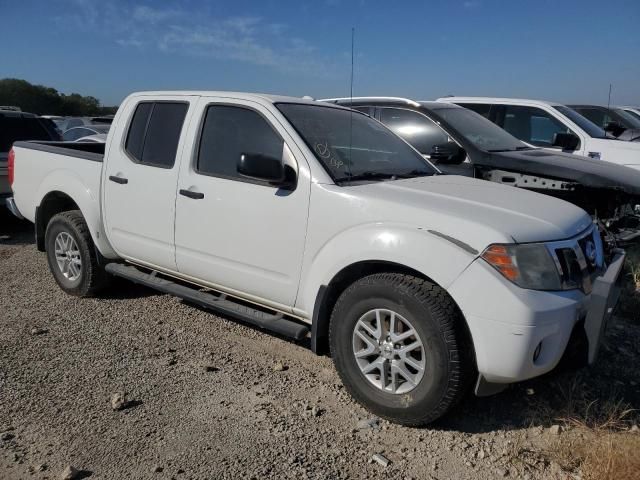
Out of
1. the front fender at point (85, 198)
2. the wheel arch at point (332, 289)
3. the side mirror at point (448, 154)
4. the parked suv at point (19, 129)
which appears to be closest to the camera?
the wheel arch at point (332, 289)

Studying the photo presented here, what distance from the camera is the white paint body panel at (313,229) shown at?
2.85m

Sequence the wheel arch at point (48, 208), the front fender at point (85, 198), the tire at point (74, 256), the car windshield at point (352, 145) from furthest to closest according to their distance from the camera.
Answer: the wheel arch at point (48, 208), the tire at point (74, 256), the front fender at point (85, 198), the car windshield at point (352, 145)

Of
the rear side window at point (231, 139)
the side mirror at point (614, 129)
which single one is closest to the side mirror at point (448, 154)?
the rear side window at point (231, 139)

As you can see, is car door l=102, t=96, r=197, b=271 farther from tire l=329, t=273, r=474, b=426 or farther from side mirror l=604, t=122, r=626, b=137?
side mirror l=604, t=122, r=626, b=137

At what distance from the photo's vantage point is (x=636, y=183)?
597cm

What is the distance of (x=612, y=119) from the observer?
428 inches

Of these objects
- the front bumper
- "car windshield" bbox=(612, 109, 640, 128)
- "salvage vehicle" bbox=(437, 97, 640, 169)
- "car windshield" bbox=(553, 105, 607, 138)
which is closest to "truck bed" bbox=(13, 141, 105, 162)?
the front bumper

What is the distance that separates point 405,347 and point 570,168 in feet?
12.4

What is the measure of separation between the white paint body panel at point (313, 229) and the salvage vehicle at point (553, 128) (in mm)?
4807

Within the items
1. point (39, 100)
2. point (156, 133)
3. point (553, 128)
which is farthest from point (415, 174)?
point (39, 100)

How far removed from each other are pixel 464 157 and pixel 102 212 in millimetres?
3710

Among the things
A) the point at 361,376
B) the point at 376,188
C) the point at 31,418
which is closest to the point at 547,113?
the point at 376,188

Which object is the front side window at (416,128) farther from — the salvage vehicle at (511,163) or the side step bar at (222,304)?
the side step bar at (222,304)

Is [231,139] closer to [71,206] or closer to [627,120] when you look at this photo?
[71,206]
